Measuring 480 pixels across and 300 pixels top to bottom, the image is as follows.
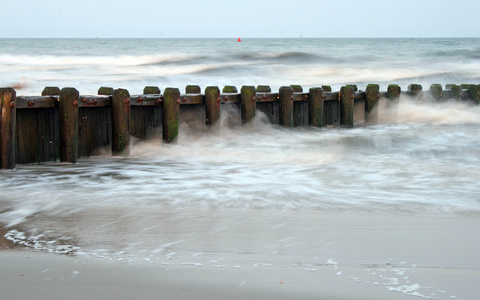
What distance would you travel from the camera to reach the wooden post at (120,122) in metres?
7.09

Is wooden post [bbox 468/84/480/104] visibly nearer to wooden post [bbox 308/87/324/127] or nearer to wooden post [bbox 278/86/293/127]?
wooden post [bbox 308/87/324/127]

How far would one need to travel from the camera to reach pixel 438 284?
3139 millimetres

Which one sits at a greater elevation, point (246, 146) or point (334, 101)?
point (334, 101)

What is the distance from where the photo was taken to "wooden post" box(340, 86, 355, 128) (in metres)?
9.70

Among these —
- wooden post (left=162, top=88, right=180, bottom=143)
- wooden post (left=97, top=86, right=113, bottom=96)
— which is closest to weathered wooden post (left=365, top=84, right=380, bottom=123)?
wooden post (left=162, top=88, right=180, bottom=143)

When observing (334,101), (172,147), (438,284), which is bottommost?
(438,284)

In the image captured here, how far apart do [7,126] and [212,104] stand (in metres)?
2.91

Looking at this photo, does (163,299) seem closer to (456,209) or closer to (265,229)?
(265,229)

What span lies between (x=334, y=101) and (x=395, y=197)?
15.6ft

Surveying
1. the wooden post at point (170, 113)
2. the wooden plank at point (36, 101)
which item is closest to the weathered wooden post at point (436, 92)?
the wooden post at point (170, 113)

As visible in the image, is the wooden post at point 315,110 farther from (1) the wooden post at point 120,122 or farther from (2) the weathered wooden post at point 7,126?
(2) the weathered wooden post at point 7,126

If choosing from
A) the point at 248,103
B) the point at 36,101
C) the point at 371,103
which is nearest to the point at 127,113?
the point at 36,101

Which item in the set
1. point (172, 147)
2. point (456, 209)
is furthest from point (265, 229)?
point (172, 147)

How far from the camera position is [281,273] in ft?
10.7
